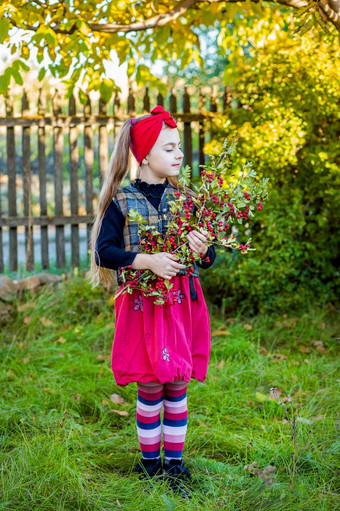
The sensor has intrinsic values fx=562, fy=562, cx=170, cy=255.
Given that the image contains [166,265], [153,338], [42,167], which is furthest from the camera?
[42,167]

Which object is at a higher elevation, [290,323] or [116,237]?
[116,237]

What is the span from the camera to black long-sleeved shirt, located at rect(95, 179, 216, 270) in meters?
2.26

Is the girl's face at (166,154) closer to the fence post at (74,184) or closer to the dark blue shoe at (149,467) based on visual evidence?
the dark blue shoe at (149,467)

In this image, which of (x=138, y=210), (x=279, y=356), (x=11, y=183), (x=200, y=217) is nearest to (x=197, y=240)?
(x=200, y=217)

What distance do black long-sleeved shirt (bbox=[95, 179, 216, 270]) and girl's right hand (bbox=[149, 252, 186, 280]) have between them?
0.11 m

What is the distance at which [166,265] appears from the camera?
2.16 metres

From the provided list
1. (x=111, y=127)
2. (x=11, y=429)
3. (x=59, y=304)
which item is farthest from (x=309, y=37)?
(x=11, y=429)

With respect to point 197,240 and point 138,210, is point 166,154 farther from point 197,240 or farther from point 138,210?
point 197,240

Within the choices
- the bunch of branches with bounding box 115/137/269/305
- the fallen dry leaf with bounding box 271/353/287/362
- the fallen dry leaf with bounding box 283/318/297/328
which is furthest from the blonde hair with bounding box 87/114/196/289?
the fallen dry leaf with bounding box 283/318/297/328

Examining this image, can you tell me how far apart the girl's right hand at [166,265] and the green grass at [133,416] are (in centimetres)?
88

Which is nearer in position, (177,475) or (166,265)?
(166,265)

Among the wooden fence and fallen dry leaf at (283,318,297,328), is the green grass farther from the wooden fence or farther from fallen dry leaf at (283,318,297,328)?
the wooden fence

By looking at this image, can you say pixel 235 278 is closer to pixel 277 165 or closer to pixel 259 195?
pixel 277 165

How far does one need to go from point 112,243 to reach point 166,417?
802 mm
